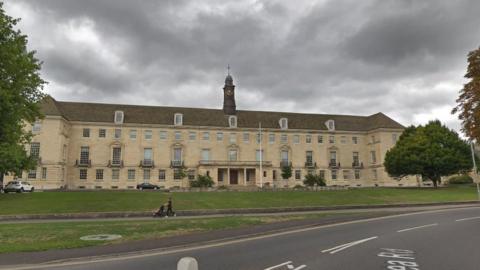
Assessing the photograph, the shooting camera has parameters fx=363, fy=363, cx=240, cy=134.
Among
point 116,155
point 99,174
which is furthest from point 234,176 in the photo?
point 99,174

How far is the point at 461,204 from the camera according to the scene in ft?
106

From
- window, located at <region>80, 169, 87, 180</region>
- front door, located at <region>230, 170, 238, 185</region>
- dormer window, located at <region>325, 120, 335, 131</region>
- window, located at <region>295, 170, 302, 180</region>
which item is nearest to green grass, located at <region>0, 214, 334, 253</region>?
front door, located at <region>230, 170, 238, 185</region>

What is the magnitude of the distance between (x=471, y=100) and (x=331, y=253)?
19723 millimetres

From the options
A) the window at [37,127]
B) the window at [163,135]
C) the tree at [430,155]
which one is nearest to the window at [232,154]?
the window at [163,135]

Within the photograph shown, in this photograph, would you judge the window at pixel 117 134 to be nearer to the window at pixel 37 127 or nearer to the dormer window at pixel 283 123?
the window at pixel 37 127

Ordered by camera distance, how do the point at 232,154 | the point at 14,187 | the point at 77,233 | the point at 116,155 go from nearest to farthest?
the point at 77,233 < the point at 14,187 < the point at 116,155 < the point at 232,154

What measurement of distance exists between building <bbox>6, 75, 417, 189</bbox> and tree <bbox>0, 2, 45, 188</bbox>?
3109cm

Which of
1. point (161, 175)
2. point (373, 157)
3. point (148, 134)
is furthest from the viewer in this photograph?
point (373, 157)

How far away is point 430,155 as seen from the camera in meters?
56.4

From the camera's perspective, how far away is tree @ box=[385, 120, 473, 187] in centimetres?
5628

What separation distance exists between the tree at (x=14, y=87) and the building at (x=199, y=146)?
31.1m

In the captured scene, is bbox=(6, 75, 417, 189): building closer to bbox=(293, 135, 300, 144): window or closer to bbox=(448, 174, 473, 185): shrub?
bbox=(293, 135, 300, 144): window

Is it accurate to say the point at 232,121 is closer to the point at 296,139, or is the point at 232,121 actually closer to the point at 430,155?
the point at 296,139

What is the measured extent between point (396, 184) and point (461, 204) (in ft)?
132
